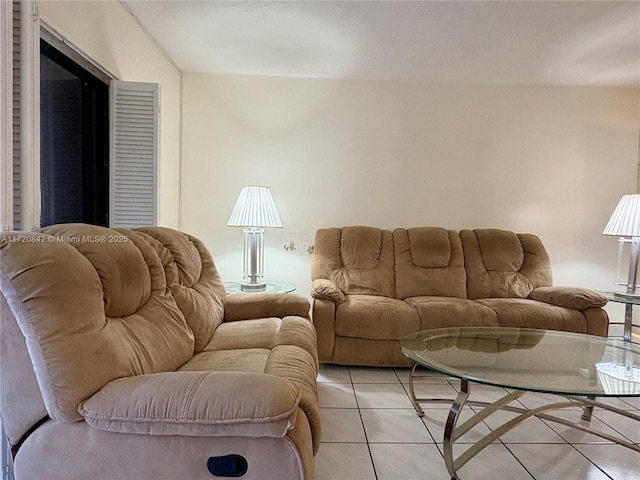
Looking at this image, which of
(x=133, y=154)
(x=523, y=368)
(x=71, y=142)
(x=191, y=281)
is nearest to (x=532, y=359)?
(x=523, y=368)

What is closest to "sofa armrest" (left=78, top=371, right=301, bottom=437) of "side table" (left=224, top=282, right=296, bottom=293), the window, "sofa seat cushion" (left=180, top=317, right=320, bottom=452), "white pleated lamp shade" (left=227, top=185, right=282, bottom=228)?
"sofa seat cushion" (left=180, top=317, right=320, bottom=452)

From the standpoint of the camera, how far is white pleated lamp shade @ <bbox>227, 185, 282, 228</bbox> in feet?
9.52

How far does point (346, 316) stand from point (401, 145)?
176cm

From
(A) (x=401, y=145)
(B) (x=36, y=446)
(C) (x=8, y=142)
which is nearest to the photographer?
(B) (x=36, y=446)

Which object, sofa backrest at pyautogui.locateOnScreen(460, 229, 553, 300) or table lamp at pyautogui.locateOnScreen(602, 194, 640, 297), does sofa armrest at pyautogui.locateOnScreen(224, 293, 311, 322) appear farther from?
table lamp at pyautogui.locateOnScreen(602, 194, 640, 297)

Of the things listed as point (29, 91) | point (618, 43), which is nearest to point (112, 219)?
point (29, 91)

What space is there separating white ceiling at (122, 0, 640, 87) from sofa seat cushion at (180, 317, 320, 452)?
1.92 metres

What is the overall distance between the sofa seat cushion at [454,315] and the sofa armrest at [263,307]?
875 mm

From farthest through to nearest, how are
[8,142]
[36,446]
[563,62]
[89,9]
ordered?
[563,62] → [89,9] → [8,142] → [36,446]

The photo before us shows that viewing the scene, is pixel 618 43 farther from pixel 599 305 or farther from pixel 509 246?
pixel 599 305

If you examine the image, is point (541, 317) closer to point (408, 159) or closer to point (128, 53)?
point (408, 159)

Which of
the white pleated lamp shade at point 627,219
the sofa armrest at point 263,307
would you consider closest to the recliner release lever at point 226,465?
the sofa armrest at point 263,307

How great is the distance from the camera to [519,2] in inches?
88.0

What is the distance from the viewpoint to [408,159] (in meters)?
3.57
